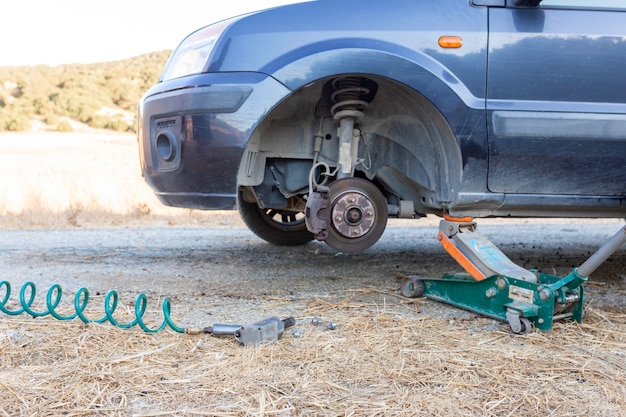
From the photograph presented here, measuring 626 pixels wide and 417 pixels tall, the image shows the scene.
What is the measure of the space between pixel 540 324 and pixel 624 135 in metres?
1.11

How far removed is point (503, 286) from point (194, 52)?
1905 mm

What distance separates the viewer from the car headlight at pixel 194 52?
272 centimetres

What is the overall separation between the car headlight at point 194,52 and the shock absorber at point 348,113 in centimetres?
63

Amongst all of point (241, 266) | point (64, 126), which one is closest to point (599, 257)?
point (241, 266)

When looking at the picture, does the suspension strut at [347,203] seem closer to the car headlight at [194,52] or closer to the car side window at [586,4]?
the car headlight at [194,52]

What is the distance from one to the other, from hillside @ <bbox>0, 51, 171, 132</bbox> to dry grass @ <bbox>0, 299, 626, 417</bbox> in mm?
23914

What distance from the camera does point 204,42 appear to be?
2.79 m

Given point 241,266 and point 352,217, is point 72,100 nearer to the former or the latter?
point 241,266

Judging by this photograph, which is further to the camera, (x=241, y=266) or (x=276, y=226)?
(x=276, y=226)

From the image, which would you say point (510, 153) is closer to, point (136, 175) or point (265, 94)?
point (265, 94)

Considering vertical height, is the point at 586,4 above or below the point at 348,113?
above

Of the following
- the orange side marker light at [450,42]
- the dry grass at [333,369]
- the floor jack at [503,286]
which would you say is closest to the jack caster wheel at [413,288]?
the floor jack at [503,286]

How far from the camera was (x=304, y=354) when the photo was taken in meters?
2.07

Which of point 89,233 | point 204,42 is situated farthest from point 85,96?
point 204,42
